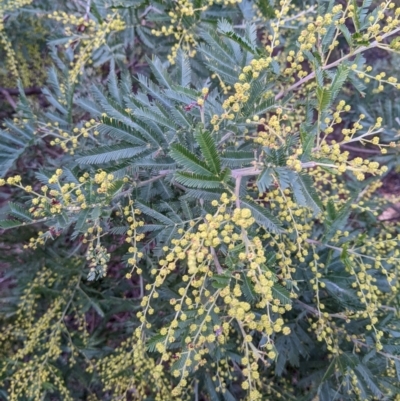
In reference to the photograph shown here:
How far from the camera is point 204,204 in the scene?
6.08 feet

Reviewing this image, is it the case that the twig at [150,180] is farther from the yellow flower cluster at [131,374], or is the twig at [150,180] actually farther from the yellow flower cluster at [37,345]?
the yellow flower cluster at [37,345]

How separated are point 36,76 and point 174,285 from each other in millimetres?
2202

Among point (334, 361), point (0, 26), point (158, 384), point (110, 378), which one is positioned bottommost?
point (110, 378)

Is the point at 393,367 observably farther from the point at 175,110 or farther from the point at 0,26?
the point at 0,26

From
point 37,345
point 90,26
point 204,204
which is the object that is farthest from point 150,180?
point 37,345

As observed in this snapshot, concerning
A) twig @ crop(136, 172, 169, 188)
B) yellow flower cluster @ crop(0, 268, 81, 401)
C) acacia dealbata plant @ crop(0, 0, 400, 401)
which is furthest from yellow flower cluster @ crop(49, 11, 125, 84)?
yellow flower cluster @ crop(0, 268, 81, 401)

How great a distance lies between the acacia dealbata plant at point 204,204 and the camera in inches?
54.7

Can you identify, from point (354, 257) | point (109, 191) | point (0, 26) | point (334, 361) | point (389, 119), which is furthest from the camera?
point (389, 119)

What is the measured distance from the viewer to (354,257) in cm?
184

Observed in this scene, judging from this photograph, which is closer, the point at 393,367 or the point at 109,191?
the point at 109,191

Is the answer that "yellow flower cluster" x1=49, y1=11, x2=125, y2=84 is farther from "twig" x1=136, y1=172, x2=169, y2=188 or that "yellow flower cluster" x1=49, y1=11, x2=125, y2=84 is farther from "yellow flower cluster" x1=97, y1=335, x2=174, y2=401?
"yellow flower cluster" x1=97, y1=335, x2=174, y2=401

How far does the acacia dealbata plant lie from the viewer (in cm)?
139

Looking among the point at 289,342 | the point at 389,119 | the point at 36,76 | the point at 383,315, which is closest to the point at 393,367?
the point at 383,315

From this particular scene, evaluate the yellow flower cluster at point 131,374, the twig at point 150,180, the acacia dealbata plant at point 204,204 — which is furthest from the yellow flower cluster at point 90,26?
the yellow flower cluster at point 131,374
